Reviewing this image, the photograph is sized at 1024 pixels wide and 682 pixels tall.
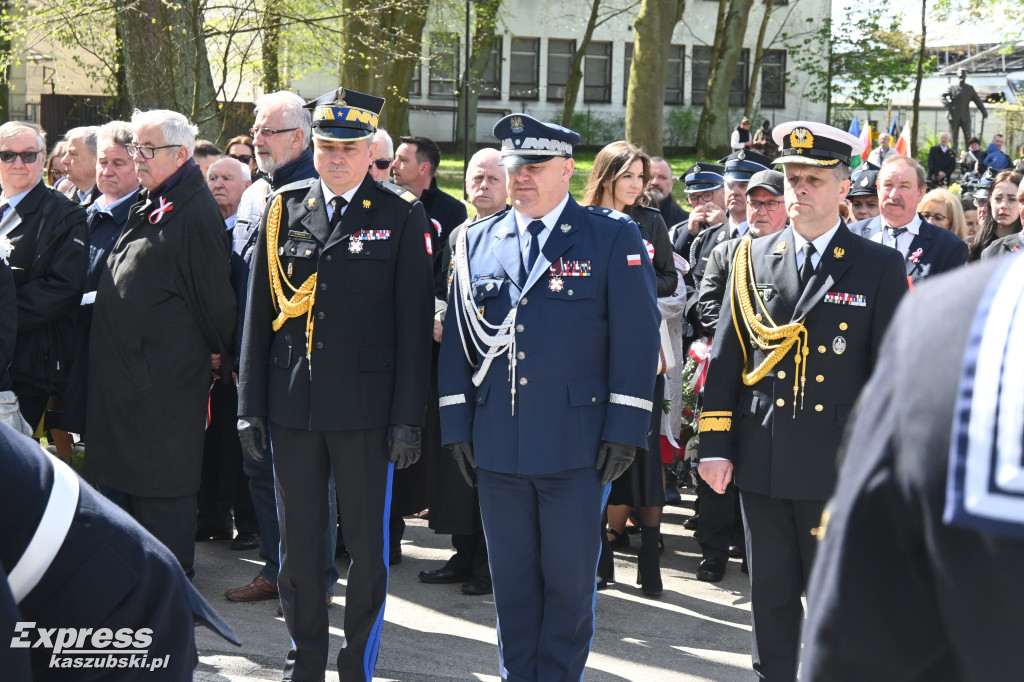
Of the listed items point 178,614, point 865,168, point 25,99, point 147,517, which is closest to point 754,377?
point 178,614

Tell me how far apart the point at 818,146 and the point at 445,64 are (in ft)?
101

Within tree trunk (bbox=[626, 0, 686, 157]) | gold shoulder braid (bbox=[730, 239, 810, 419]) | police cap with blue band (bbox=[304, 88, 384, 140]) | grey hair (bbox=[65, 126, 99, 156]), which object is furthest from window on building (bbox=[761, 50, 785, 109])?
gold shoulder braid (bbox=[730, 239, 810, 419])

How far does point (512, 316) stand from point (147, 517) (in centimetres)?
234

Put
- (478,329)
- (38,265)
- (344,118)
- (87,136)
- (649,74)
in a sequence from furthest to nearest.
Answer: (649,74), (87,136), (38,265), (344,118), (478,329)

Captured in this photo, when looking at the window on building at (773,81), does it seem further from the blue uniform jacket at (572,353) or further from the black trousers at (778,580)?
the black trousers at (778,580)

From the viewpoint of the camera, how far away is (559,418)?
4195 mm

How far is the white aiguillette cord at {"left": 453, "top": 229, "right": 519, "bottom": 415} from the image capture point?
4.26m

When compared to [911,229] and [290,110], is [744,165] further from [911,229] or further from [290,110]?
[290,110]

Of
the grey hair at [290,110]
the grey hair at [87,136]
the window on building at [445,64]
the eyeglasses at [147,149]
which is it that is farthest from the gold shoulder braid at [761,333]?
the window on building at [445,64]

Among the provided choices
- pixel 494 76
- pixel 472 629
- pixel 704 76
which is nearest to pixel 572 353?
pixel 472 629

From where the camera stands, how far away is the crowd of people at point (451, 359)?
418 centimetres

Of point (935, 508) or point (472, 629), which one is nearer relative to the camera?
point (935, 508)

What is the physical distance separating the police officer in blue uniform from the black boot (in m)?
1.76

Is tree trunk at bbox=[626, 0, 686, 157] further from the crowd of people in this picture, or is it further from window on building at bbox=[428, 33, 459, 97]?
the crowd of people
